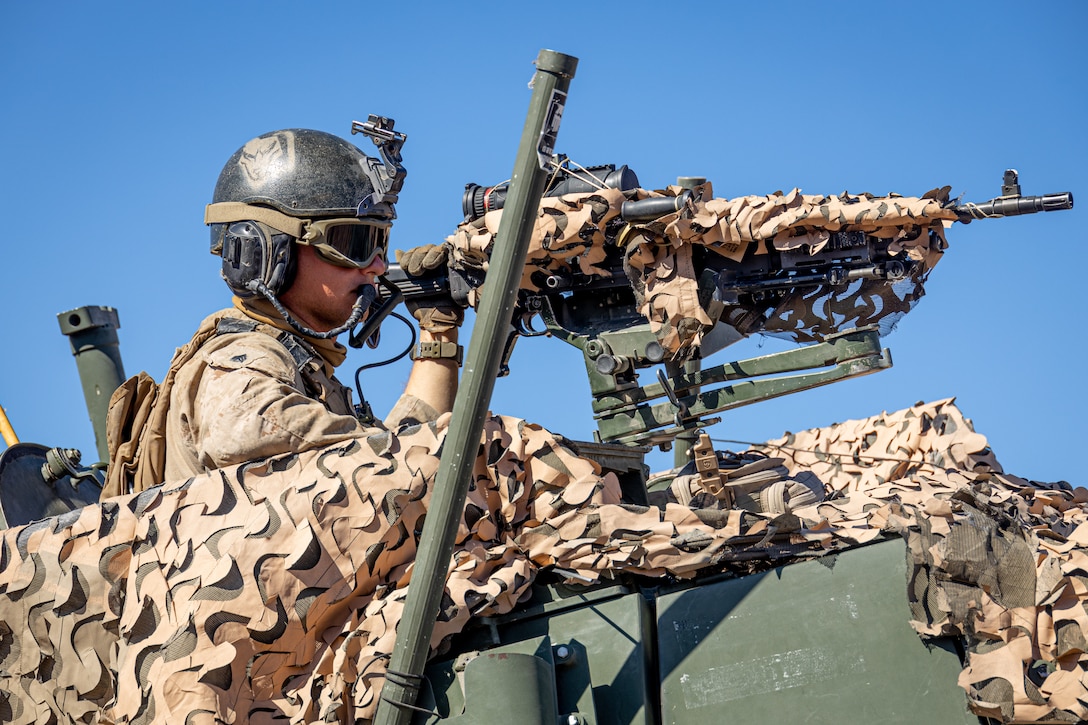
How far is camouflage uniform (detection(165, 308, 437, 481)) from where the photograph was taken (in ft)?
14.3

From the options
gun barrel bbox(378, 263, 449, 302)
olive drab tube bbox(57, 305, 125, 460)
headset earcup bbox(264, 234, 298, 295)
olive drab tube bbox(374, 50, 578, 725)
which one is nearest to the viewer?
olive drab tube bbox(374, 50, 578, 725)

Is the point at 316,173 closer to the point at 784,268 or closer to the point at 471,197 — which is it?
the point at 471,197

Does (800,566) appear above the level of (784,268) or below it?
below

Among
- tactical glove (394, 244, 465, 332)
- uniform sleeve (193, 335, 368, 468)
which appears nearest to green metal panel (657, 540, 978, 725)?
uniform sleeve (193, 335, 368, 468)

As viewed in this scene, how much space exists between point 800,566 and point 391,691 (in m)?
1.11

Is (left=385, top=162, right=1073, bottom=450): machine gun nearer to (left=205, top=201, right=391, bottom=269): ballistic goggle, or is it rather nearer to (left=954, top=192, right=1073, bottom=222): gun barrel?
(left=954, top=192, right=1073, bottom=222): gun barrel

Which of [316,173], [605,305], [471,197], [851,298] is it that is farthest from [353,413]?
[851,298]

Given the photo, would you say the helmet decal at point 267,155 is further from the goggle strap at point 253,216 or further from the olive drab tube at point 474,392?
the olive drab tube at point 474,392

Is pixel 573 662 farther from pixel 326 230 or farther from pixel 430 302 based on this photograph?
pixel 430 302

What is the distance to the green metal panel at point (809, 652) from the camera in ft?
11.6

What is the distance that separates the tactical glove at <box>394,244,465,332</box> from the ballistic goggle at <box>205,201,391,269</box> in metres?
1.01

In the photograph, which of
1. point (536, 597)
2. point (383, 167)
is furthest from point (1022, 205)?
point (536, 597)

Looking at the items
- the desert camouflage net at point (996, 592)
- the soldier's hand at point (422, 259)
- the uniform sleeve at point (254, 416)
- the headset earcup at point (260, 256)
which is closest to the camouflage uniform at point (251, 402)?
the uniform sleeve at point (254, 416)

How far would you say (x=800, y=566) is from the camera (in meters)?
3.81
